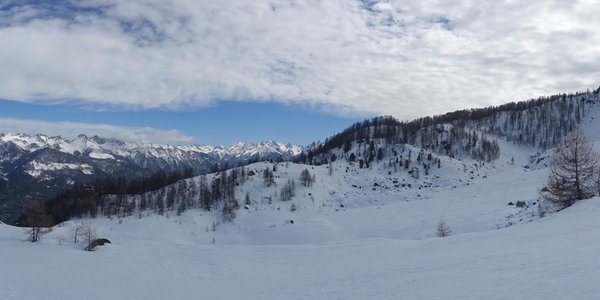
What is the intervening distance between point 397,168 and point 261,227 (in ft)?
295

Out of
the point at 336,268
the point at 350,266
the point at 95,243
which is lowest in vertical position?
the point at 336,268

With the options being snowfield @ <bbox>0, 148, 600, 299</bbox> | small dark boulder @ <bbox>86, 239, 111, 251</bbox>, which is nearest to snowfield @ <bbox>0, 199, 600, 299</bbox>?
snowfield @ <bbox>0, 148, 600, 299</bbox>

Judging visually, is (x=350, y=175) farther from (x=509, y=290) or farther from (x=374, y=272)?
(x=509, y=290)

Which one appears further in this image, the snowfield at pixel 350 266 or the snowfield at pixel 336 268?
the snowfield at pixel 350 266

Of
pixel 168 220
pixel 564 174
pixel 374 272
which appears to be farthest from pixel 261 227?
pixel 374 272

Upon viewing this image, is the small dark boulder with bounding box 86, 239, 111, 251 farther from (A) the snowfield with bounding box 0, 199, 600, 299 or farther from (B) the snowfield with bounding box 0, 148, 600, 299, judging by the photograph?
(A) the snowfield with bounding box 0, 199, 600, 299

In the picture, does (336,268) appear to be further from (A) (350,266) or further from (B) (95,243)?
(B) (95,243)

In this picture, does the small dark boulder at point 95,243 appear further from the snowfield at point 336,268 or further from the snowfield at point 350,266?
the snowfield at point 336,268

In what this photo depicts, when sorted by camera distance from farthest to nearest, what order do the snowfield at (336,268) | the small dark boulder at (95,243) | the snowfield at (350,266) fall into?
the small dark boulder at (95,243), the snowfield at (350,266), the snowfield at (336,268)

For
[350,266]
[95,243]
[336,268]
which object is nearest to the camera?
[350,266]

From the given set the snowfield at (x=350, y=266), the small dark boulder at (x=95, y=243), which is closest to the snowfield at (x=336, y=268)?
the snowfield at (x=350, y=266)

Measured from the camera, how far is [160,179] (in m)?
174

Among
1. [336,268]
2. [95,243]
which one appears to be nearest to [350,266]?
[336,268]

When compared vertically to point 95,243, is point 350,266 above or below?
above
